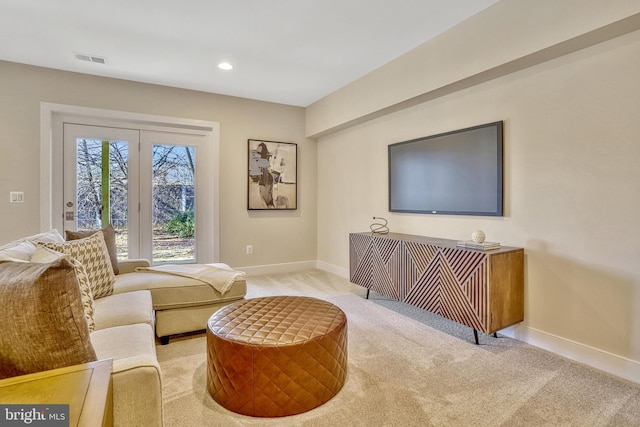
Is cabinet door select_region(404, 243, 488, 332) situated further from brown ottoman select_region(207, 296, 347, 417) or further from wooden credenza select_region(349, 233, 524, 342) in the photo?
brown ottoman select_region(207, 296, 347, 417)

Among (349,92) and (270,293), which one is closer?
(270,293)

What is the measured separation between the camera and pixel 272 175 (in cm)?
480

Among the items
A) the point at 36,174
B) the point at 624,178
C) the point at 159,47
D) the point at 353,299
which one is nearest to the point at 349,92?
the point at 159,47

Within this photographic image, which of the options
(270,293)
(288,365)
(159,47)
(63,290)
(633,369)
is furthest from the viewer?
(270,293)

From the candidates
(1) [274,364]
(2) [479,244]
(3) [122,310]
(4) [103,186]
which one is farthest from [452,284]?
(4) [103,186]

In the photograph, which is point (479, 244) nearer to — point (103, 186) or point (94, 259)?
point (94, 259)

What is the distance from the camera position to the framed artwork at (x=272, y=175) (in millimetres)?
4664

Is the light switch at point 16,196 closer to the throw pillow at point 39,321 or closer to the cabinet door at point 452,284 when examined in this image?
the throw pillow at point 39,321

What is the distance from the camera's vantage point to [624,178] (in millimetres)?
1998

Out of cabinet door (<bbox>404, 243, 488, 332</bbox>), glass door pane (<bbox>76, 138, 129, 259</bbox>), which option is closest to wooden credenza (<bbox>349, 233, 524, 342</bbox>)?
cabinet door (<bbox>404, 243, 488, 332</bbox>)

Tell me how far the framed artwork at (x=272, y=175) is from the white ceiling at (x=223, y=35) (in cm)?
109

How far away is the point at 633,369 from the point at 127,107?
5086 millimetres

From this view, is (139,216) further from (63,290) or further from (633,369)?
(633,369)

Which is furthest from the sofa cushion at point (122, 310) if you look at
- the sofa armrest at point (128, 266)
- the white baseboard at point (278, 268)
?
the white baseboard at point (278, 268)
